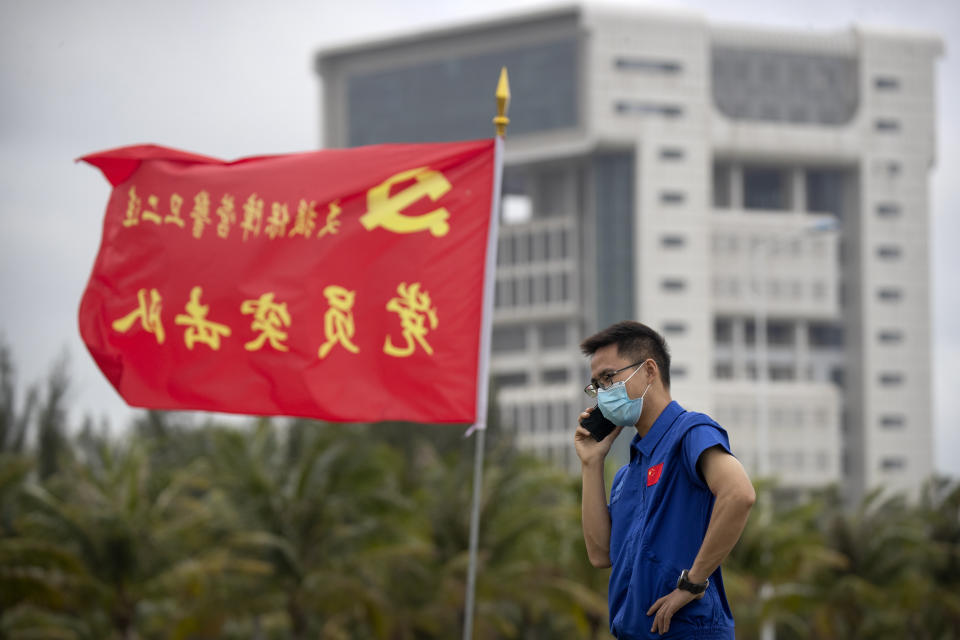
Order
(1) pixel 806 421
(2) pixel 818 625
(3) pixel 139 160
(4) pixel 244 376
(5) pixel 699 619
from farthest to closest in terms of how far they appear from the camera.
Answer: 1. (1) pixel 806 421
2. (2) pixel 818 625
3. (3) pixel 139 160
4. (4) pixel 244 376
5. (5) pixel 699 619

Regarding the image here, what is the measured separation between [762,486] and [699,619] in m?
27.8

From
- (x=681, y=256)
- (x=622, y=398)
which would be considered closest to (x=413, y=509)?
(x=622, y=398)

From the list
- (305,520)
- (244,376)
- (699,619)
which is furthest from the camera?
(305,520)

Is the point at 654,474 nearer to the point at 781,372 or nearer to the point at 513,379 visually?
the point at 781,372

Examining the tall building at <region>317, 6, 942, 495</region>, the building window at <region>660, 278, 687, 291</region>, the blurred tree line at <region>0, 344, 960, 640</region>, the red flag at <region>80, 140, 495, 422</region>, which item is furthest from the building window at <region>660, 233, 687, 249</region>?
the red flag at <region>80, 140, 495, 422</region>

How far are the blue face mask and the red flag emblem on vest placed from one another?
256mm

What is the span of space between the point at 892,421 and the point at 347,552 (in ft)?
217

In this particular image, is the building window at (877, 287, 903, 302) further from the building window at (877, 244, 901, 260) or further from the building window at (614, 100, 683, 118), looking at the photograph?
the building window at (614, 100, 683, 118)

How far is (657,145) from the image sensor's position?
281ft

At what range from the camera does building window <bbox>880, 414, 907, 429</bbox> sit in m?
87.7

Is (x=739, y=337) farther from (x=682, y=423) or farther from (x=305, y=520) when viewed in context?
(x=682, y=423)

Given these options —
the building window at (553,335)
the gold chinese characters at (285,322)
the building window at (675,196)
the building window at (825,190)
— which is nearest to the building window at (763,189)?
the building window at (825,190)

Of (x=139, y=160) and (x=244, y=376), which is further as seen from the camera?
(x=139, y=160)

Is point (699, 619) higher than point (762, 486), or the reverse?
point (699, 619)
